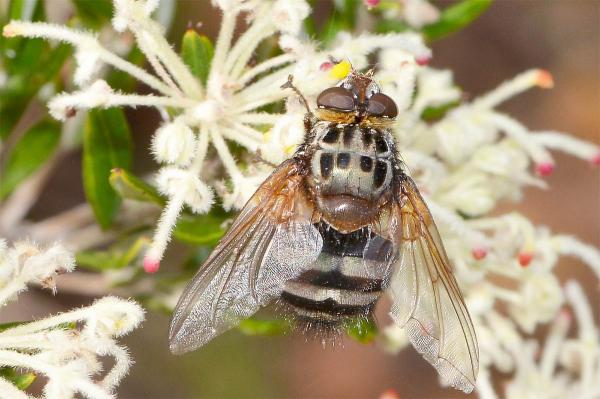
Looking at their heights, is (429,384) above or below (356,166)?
above

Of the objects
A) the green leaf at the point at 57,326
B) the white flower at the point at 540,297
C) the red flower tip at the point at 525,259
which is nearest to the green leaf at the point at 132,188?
the green leaf at the point at 57,326

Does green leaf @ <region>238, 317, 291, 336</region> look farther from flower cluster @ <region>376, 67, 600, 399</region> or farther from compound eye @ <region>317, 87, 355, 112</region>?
compound eye @ <region>317, 87, 355, 112</region>

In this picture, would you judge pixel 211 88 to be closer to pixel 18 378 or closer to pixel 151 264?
pixel 151 264

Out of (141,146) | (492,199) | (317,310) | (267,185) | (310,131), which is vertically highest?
(141,146)

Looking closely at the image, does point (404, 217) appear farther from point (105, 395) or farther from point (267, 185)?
point (105, 395)

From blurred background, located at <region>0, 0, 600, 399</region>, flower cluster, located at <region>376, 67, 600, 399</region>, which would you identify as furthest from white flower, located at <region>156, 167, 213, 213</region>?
blurred background, located at <region>0, 0, 600, 399</region>

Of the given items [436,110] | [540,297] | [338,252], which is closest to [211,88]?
[338,252]

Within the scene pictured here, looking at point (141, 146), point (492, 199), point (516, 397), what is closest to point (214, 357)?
point (141, 146)

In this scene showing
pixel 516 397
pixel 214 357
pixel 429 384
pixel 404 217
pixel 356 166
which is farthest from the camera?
pixel 429 384
